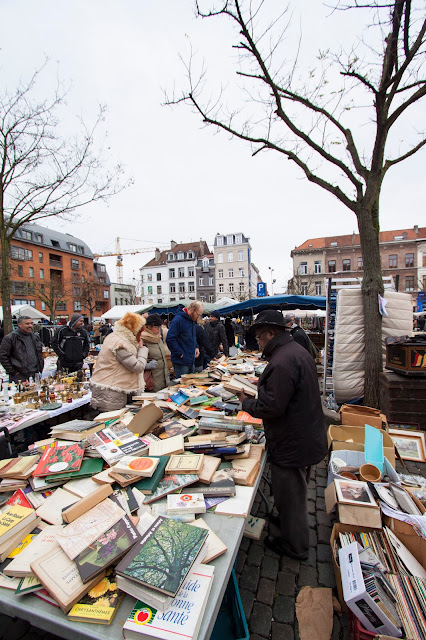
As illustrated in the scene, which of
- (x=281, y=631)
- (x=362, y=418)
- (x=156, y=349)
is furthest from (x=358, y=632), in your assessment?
(x=156, y=349)

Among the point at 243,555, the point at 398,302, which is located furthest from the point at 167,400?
the point at 398,302

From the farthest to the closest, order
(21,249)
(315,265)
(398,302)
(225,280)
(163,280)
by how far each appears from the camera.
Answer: (163,280) < (225,280) < (315,265) < (21,249) < (398,302)

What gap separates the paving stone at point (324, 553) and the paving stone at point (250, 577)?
515 millimetres

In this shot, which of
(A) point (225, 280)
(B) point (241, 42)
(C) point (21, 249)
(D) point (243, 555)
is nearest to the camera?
(D) point (243, 555)

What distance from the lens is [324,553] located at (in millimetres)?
2277

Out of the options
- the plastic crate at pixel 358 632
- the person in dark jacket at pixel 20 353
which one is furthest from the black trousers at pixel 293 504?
the person in dark jacket at pixel 20 353

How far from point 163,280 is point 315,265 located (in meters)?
26.9

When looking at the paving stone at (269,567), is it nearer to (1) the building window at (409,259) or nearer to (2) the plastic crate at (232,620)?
(2) the plastic crate at (232,620)

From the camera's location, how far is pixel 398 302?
516 cm

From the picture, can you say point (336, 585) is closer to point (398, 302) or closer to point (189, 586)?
point (189, 586)

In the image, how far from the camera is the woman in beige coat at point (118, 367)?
121 inches

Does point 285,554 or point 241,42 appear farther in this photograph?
point 241,42

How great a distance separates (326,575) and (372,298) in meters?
3.97

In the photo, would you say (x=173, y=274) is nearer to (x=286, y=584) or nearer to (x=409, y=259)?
(x=409, y=259)
